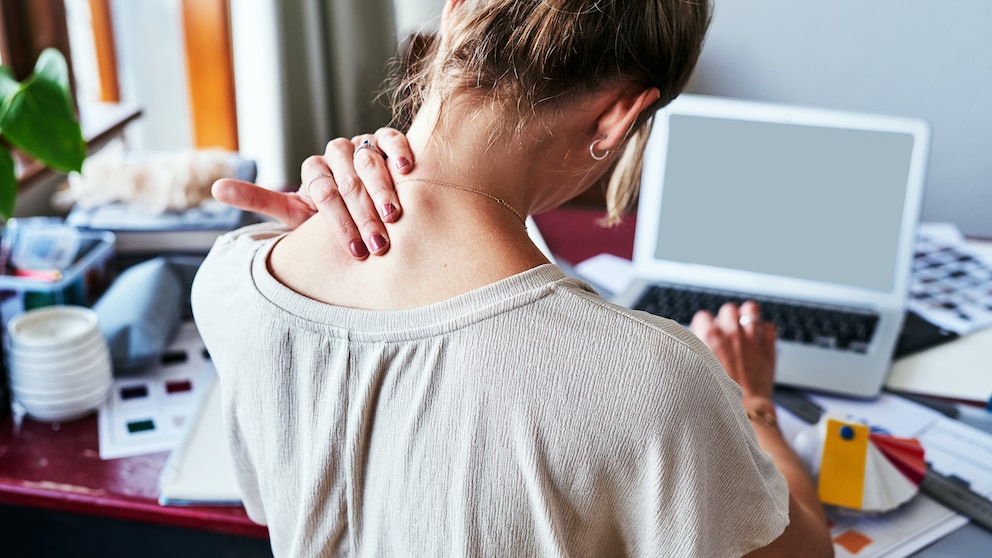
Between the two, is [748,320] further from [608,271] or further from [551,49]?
[551,49]

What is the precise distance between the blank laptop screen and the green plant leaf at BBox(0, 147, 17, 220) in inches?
34.2

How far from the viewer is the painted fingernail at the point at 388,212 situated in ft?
2.09

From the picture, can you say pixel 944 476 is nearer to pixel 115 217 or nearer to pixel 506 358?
pixel 506 358

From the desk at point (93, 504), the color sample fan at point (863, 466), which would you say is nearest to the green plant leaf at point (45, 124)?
the desk at point (93, 504)

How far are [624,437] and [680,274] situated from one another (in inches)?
31.7

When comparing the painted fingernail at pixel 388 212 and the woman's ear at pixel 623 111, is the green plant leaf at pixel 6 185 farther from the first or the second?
the woman's ear at pixel 623 111

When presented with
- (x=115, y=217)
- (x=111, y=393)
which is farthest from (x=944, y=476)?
(x=115, y=217)

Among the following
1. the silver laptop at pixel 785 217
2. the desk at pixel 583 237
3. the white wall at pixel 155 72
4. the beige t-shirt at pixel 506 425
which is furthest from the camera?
the white wall at pixel 155 72

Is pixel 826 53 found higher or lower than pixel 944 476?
higher

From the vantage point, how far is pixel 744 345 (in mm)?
1021

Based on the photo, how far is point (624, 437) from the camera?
563mm

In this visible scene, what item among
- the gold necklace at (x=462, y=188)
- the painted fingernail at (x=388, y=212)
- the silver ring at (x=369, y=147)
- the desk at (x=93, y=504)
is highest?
the silver ring at (x=369, y=147)

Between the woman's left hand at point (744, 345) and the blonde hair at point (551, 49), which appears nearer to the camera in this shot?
the blonde hair at point (551, 49)

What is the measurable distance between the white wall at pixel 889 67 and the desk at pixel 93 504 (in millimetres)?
1468
